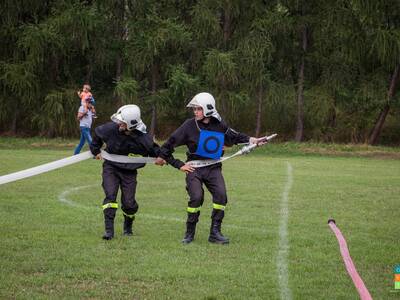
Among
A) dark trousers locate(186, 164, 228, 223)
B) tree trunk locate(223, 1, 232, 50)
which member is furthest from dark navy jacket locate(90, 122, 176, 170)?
tree trunk locate(223, 1, 232, 50)

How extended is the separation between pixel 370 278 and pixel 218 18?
22632mm

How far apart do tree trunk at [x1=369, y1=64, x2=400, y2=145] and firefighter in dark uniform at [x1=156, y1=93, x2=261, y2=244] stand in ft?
65.0

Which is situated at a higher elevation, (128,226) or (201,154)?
(201,154)

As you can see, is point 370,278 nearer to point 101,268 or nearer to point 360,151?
point 101,268

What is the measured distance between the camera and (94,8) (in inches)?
1133

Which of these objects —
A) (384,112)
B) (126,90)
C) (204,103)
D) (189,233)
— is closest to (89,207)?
(189,233)

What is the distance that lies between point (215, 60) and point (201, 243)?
63.2 ft

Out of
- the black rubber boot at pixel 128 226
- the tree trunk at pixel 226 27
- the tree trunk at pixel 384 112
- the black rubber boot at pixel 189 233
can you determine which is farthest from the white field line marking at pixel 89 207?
the tree trunk at pixel 384 112

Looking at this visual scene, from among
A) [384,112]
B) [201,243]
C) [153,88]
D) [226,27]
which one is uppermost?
[226,27]

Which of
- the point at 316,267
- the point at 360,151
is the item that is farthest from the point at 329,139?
the point at 316,267

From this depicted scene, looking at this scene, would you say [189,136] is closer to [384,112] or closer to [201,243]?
[201,243]

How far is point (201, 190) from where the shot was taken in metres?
9.53

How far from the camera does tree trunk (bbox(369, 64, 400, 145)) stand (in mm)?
28438

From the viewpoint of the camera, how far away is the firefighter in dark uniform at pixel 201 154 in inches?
372
